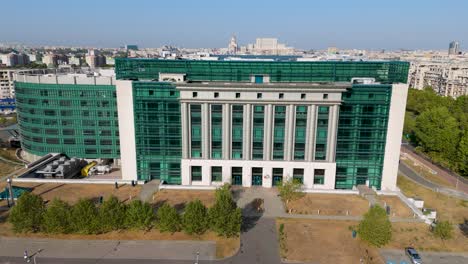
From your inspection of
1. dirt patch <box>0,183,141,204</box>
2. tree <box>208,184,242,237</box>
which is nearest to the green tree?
tree <box>208,184,242,237</box>

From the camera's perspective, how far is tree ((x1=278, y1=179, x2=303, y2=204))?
67875 millimetres

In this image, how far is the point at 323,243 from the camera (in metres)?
55.0

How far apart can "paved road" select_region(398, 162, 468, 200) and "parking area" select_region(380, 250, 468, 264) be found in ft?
102

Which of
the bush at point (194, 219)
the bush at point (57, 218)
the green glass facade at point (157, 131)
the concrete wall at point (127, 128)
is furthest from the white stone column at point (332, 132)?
the bush at point (57, 218)

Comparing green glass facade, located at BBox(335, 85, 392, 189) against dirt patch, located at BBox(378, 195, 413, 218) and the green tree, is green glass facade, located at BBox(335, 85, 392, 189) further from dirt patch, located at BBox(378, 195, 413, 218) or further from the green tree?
the green tree

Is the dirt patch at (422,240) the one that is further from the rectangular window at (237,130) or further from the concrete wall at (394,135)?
the rectangular window at (237,130)

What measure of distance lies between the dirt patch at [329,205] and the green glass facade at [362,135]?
22.3 ft

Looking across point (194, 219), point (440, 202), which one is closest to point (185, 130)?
point (194, 219)

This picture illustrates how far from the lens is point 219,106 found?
7444 centimetres

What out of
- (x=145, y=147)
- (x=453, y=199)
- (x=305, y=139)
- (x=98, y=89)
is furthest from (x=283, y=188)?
(x=98, y=89)

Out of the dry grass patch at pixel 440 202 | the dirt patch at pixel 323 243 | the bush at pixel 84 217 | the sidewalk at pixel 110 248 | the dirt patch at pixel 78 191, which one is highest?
the bush at pixel 84 217

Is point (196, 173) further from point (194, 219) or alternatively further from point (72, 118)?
point (72, 118)

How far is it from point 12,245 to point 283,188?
48.8 metres

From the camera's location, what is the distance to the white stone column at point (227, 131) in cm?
7431
